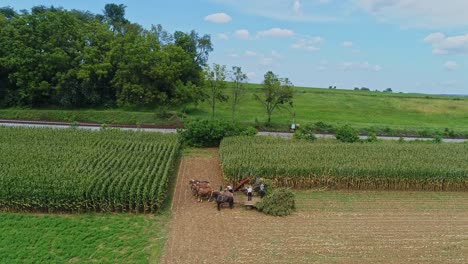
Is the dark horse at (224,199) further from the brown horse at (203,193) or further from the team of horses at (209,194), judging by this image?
the brown horse at (203,193)

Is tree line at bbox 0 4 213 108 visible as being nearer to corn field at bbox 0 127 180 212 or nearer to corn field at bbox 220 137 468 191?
corn field at bbox 0 127 180 212

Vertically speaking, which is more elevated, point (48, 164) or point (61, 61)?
point (61, 61)

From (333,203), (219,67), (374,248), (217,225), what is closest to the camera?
(374,248)

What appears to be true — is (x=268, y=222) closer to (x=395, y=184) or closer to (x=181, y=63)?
(x=395, y=184)

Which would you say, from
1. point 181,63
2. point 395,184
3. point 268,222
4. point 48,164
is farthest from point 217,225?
point 181,63

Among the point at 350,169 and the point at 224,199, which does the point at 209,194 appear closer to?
the point at 224,199

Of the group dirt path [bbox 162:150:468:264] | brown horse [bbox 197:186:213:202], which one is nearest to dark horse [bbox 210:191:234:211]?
dirt path [bbox 162:150:468:264]
